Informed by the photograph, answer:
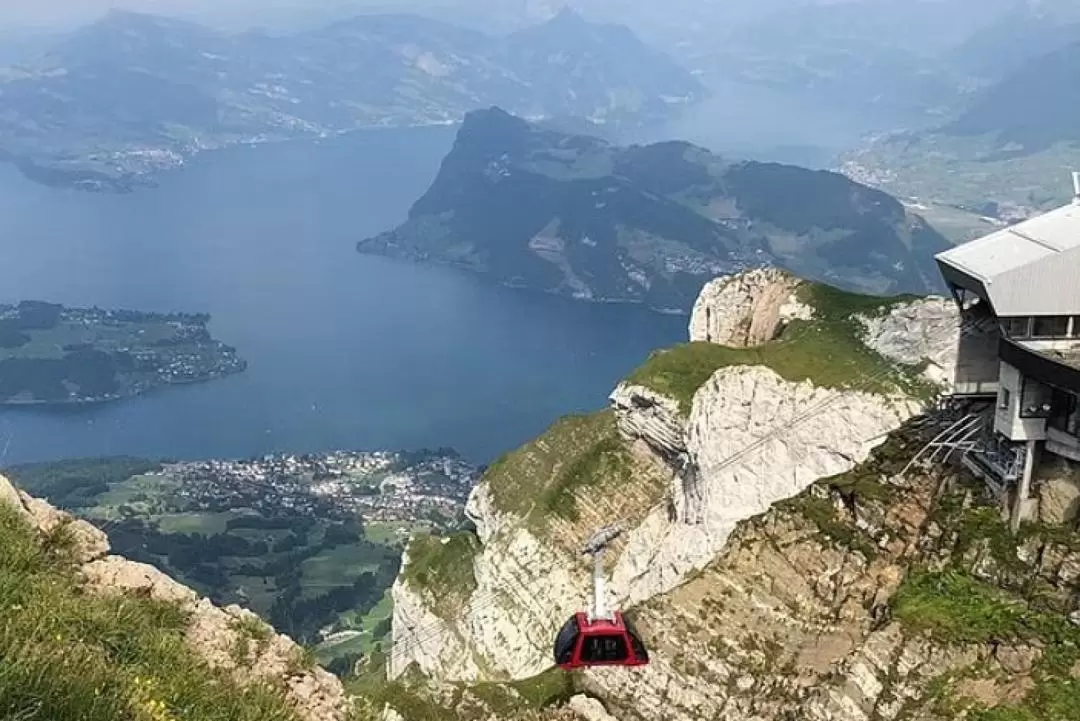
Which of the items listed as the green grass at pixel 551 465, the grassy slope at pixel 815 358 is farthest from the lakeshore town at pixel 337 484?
the grassy slope at pixel 815 358

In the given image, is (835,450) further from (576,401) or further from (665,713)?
(576,401)

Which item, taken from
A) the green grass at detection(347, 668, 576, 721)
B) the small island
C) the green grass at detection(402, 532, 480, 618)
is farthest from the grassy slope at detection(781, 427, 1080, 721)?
the small island

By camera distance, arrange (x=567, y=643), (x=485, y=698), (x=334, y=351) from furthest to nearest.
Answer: (x=334, y=351) < (x=485, y=698) < (x=567, y=643)

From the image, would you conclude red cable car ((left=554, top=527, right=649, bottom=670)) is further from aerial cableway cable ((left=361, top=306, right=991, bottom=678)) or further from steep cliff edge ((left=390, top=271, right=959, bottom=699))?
aerial cableway cable ((left=361, top=306, right=991, bottom=678))

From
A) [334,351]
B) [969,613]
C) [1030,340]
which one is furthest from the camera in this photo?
[334,351]

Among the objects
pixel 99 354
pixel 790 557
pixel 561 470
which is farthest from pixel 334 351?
pixel 790 557

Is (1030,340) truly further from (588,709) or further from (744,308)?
(744,308)

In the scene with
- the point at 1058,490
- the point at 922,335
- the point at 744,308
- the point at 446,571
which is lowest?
the point at 446,571
